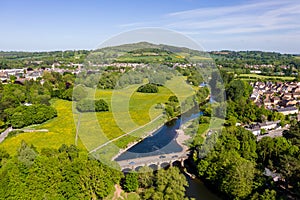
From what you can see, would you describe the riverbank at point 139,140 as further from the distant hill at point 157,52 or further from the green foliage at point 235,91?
the green foliage at point 235,91

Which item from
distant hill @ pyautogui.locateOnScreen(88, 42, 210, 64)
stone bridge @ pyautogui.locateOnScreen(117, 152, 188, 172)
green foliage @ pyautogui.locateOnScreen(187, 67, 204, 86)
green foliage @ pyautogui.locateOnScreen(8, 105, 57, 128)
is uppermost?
distant hill @ pyautogui.locateOnScreen(88, 42, 210, 64)

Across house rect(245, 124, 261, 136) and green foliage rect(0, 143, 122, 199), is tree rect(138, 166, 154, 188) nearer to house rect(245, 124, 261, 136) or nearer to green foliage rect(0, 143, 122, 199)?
green foliage rect(0, 143, 122, 199)

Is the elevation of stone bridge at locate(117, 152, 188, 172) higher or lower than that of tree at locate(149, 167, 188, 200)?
lower

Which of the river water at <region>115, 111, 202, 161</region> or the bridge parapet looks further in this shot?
the river water at <region>115, 111, 202, 161</region>

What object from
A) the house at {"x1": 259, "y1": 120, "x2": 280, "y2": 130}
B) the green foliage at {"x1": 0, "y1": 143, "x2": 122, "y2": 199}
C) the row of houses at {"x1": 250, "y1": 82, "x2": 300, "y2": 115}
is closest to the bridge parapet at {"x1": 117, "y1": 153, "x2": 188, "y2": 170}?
the green foliage at {"x1": 0, "y1": 143, "x2": 122, "y2": 199}

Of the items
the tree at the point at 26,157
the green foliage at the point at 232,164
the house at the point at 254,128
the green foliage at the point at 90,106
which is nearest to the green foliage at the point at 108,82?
the green foliage at the point at 90,106

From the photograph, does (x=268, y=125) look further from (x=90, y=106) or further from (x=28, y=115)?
(x=28, y=115)

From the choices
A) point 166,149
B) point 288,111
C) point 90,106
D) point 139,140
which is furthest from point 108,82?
point 288,111
